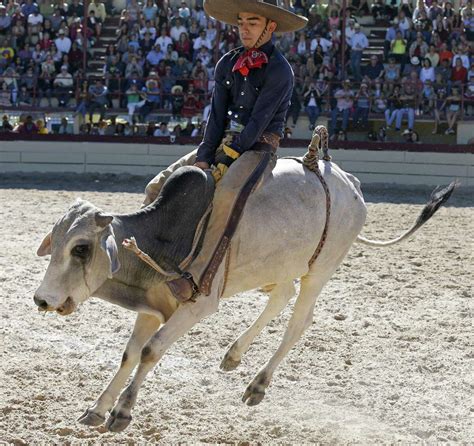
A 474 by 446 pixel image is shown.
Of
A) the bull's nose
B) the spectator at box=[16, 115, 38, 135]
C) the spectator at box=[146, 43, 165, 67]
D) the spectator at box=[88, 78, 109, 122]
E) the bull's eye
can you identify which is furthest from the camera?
the spectator at box=[146, 43, 165, 67]

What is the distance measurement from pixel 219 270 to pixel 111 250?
82 centimetres

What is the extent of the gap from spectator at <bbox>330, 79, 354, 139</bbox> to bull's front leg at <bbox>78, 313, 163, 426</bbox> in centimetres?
1482

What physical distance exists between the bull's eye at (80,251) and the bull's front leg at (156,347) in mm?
630

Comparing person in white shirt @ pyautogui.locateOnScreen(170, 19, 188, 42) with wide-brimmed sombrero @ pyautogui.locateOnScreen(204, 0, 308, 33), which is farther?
person in white shirt @ pyautogui.locateOnScreen(170, 19, 188, 42)

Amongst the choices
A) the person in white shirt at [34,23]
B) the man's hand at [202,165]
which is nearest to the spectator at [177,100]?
the person in white shirt at [34,23]

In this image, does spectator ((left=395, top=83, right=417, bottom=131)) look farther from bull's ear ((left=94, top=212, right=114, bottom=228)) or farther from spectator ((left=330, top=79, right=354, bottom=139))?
bull's ear ((left=94, top=212, right=114, bottom=228))

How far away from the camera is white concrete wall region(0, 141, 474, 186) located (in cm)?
1936

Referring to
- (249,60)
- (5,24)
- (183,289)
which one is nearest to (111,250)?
(183,289)

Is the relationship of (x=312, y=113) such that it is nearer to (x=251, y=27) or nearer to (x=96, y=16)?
(x=96, y=16)

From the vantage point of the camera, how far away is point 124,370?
5.83 m

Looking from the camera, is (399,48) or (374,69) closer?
(374,69)

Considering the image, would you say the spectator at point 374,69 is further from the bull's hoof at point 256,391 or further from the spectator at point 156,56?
the bull's hoof at point 256,391

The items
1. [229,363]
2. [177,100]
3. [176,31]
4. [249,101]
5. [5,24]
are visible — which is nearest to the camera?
[249,101]

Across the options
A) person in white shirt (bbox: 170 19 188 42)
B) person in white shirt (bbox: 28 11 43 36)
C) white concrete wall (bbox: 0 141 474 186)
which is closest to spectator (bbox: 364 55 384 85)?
white concrete wall (bbox: 0 141 474 186)
